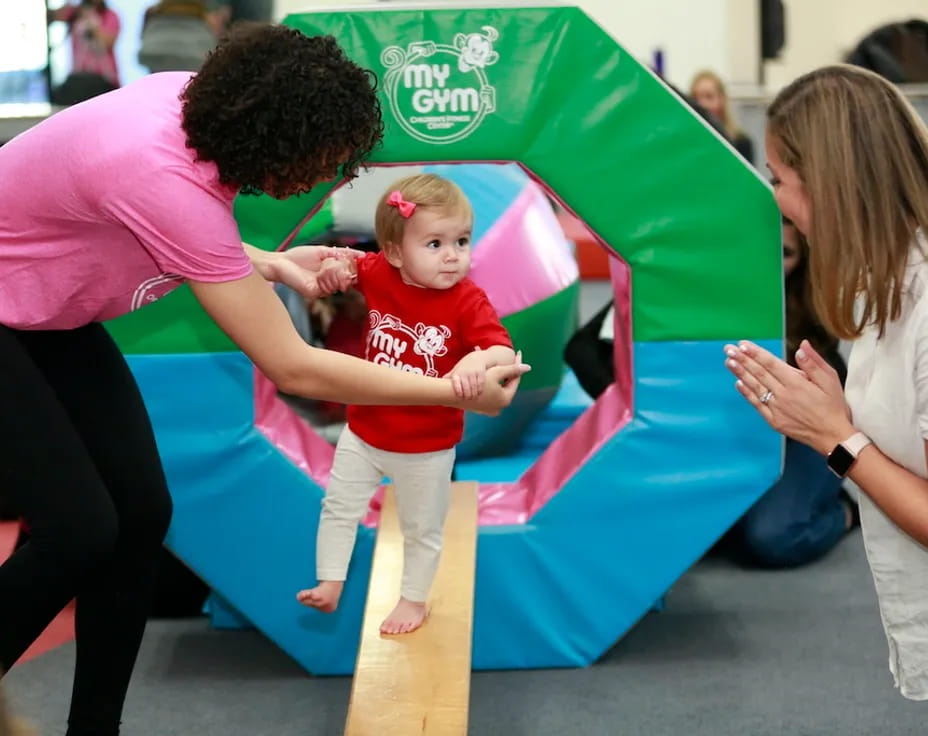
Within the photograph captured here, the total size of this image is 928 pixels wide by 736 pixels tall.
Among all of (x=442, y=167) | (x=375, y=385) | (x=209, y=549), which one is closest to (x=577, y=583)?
(x=209, y=549)

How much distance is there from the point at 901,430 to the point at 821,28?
23.0 ft

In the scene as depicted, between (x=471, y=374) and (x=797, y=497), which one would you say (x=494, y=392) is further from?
(x=797, y=497)

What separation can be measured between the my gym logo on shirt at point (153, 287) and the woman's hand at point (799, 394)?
79cm

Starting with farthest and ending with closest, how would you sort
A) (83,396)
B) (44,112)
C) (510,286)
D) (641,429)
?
(44,112)
(510,286)
(641,429)
(83,396)

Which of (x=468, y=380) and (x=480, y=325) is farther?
(x=480, y=325)

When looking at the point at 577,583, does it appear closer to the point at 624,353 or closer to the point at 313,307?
the point at 624,353

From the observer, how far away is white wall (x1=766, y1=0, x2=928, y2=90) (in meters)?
8.05

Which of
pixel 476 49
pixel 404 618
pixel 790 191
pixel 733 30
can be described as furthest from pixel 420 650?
pixel 733 30

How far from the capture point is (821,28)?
8.13m

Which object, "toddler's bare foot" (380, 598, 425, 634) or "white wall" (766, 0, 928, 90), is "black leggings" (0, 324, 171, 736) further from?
"white wall" (766, 0, 928, 90)

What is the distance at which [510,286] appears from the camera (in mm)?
3385

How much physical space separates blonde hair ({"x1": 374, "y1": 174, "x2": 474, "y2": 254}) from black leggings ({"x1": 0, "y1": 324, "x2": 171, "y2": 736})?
0.51 meters

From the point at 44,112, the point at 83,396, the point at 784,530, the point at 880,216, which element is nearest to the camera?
the point at 880,216

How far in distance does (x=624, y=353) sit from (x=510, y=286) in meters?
0.80
